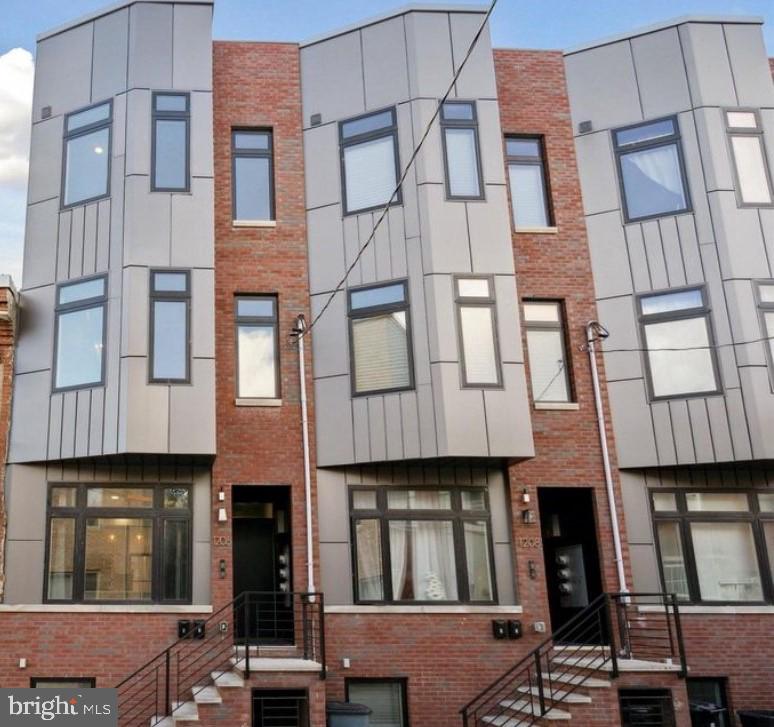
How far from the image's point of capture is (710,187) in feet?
48.1

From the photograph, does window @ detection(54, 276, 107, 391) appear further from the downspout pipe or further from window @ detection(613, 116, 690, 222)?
window @ detection(613, 116, 690, 222)

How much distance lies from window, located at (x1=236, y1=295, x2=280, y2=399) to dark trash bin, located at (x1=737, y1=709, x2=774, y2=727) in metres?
8.14

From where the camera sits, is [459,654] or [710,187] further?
[710,187]

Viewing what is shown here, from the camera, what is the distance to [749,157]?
15.0 metres

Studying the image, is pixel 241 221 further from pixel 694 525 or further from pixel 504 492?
pixel 694 525

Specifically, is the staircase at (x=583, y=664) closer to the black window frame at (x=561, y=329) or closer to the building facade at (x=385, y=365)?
the building facade at (x=385, y=365)

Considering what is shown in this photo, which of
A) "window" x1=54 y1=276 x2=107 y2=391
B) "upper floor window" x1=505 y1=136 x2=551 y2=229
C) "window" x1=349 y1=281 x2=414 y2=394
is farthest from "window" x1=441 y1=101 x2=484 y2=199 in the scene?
"window" x1=54 y1=276 x2=107 y2=391

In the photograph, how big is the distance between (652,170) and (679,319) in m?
2.62

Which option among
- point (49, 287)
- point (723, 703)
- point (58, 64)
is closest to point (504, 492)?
point (723, 703)

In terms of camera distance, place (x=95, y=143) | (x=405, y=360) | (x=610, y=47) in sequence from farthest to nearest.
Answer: (x=610, y=47) → (x=95, y=143) → (x=405, y=360)

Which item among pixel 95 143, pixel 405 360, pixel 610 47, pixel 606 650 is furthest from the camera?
pixel 610 47

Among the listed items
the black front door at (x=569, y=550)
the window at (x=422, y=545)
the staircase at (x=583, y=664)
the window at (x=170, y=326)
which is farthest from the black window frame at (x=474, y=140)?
the staircase at (x=583, y=664)

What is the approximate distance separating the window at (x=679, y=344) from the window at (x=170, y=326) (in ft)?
23.4

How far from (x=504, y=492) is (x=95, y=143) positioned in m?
8.56
